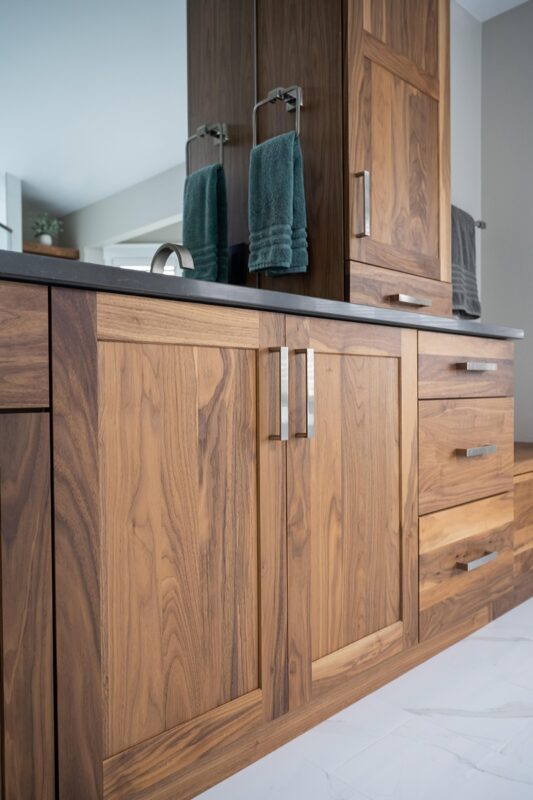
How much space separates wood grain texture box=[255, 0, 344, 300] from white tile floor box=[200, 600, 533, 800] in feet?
3.32

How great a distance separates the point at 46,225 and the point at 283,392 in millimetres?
727

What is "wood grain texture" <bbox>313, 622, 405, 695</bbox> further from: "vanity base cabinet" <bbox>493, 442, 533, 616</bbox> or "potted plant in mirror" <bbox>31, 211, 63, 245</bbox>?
"potted plant in mirror" <bbox>31, 211, 63, 245</bbox>

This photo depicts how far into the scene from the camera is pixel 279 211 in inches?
60.4

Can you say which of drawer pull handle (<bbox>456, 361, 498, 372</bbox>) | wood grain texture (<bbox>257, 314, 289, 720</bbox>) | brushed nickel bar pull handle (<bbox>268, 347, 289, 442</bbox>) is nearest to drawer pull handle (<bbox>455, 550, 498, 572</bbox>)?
drawer pull handle (<bbox>456, 361, 498, 372</bbox>)

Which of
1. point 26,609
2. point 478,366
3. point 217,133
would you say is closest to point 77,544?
point 26,609

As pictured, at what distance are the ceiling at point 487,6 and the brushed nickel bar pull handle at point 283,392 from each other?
2.52 meters

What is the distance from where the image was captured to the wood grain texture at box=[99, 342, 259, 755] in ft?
3.09

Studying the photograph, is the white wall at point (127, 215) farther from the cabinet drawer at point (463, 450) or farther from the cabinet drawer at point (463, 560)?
the cabinet drawer at point (463, 560)

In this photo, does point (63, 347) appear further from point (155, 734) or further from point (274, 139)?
point (274, 139)

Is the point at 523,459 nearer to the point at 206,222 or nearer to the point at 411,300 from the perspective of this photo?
the point at 411,300

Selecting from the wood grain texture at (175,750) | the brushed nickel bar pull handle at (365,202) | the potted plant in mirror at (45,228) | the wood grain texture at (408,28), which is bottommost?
the wood grain texture at (175,750)

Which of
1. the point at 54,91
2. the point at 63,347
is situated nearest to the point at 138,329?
the point at 63,347

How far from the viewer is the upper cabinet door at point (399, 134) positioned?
61.0 inches

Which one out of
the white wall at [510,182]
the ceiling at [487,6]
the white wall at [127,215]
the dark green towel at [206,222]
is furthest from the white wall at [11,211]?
the ceiling at [487,6]
